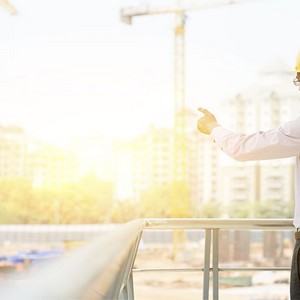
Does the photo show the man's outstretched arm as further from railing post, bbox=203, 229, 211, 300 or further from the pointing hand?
railing post, bbox=203, 229, 211, 300

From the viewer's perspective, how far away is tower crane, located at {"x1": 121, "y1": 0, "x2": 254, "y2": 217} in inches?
1131

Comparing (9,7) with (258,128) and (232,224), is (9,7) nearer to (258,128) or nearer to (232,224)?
(258,128)

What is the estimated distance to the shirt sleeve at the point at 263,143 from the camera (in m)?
1.49

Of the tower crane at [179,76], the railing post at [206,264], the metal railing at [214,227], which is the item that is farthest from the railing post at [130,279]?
the tower crane at [179,76]

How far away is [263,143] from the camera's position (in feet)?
4.99

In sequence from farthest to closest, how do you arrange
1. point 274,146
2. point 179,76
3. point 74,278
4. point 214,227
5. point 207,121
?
point 179,76
point 214,227
point 207,121
point 274,146
point 74,278

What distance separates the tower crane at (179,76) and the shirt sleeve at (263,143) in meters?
26.6

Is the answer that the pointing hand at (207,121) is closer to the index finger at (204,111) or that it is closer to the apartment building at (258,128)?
the index finger at (204,111)

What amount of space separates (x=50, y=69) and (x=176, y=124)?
1861 centimetres

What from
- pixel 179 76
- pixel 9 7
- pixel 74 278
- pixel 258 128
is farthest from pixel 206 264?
pixel 258 128

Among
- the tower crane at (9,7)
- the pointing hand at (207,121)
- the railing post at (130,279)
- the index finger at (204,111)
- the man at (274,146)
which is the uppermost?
the tower crane at (9,7)

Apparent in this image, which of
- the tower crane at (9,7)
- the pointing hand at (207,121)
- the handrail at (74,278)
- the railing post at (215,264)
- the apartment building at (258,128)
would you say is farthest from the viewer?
the apartment building at (258,128)

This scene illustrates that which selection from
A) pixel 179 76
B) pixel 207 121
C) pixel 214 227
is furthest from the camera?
pixel 179 76

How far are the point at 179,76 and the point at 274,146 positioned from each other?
2764 cm
